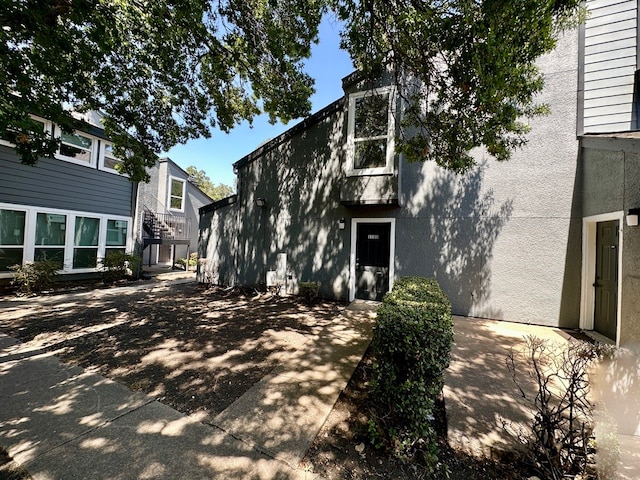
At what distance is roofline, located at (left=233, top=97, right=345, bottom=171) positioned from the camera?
7.54 m

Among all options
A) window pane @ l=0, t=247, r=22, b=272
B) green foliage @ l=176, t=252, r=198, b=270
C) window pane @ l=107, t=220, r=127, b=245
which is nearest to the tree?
green foliage @ l=176, t=252, r=198, b=270

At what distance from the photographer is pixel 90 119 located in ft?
31.2

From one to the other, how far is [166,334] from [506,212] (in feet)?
25.3

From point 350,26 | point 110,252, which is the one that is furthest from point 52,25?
point 110,252

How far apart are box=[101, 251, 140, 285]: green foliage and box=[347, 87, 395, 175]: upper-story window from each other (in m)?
8.97

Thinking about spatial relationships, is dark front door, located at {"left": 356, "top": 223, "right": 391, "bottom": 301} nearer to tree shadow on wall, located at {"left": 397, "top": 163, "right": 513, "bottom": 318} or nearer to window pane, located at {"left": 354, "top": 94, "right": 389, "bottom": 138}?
tree shadow on wall, located at {"left": 397, "top": 163, "right": 513, "bottom": 318}

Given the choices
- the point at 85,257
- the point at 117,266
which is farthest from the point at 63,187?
the point at 117,266

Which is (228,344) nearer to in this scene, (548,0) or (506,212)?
(548,0)

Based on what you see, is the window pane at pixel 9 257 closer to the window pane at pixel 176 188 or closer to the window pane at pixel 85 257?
the window pane at pixel 85 257

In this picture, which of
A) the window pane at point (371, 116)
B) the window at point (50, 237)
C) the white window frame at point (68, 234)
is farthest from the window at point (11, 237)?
the window pane at point (371, 116)

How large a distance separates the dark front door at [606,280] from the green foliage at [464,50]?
2.62 m

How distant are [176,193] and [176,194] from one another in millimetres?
60

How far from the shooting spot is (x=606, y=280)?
15.9 ft

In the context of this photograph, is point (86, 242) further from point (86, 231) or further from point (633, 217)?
point (633, 217)
